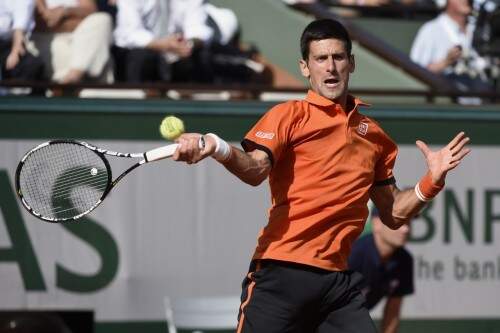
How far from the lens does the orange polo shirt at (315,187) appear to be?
15.9 ft

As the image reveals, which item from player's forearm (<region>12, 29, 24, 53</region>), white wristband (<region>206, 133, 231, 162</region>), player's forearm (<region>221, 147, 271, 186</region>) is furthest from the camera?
player's forearm (<region>12, 29, 24, 53</region>)

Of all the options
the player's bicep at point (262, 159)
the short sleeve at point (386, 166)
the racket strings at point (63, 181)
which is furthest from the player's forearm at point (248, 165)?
the racket strings at point (63, 181)

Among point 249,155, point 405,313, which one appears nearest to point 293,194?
point 249,155

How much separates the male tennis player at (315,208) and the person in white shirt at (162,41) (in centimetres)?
344

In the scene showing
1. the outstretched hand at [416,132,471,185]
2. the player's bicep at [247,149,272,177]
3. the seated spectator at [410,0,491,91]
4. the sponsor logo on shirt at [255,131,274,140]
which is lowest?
the seated spectator at [410,0,491,91]

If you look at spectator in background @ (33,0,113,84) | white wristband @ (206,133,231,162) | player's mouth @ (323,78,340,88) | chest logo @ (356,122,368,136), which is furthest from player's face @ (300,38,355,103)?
spectator in background @ (33,0,113,84)

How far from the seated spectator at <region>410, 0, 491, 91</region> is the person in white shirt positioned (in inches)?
69.5

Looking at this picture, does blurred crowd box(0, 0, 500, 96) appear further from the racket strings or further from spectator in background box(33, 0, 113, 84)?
the racket strings

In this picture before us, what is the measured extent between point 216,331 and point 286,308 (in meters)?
3.11

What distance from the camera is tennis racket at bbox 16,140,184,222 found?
518cm

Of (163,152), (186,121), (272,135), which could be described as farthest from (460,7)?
(163,152)

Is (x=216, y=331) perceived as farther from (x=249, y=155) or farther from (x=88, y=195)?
(x=249, y=155)

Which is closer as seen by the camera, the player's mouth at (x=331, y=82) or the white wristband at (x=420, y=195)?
the player's mouth at (x=331, y=82)

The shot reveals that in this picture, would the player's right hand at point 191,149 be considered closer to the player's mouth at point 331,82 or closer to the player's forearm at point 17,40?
the player's mouth at point 331,82
